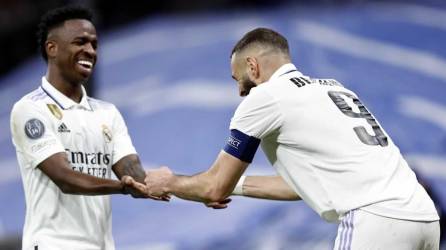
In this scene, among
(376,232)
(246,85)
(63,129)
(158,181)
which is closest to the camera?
(376,232)

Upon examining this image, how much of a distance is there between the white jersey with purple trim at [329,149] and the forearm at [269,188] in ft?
A: 1.69

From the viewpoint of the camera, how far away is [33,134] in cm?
509

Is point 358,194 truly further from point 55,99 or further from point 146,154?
point 146,154

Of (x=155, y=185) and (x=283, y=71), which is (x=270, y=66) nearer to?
(x=283, y=71)

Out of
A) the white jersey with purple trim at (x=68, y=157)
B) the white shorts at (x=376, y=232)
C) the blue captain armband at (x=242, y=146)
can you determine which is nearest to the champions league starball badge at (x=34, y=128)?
the white jersey with purple trim at (x=68, y=157)

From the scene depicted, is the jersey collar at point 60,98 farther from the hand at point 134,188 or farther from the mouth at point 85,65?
the hand at point 134,188

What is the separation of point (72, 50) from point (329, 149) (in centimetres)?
156

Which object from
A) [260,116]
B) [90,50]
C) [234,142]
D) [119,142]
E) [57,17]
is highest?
[57,17]

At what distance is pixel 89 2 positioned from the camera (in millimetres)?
8914

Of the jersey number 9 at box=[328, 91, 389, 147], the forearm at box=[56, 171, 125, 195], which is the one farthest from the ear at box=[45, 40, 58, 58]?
the jersey number 9 at box=[328, 91, 389, 147]

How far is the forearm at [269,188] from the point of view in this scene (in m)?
5.32

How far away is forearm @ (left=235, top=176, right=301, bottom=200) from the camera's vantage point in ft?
17.4

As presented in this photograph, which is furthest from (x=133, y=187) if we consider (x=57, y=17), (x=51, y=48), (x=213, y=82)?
(x=213, y=82)

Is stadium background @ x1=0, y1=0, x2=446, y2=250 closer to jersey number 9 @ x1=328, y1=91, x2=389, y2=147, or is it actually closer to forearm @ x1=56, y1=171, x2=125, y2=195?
forearm @ x1=56, y1=171, x2=125, y2=195
